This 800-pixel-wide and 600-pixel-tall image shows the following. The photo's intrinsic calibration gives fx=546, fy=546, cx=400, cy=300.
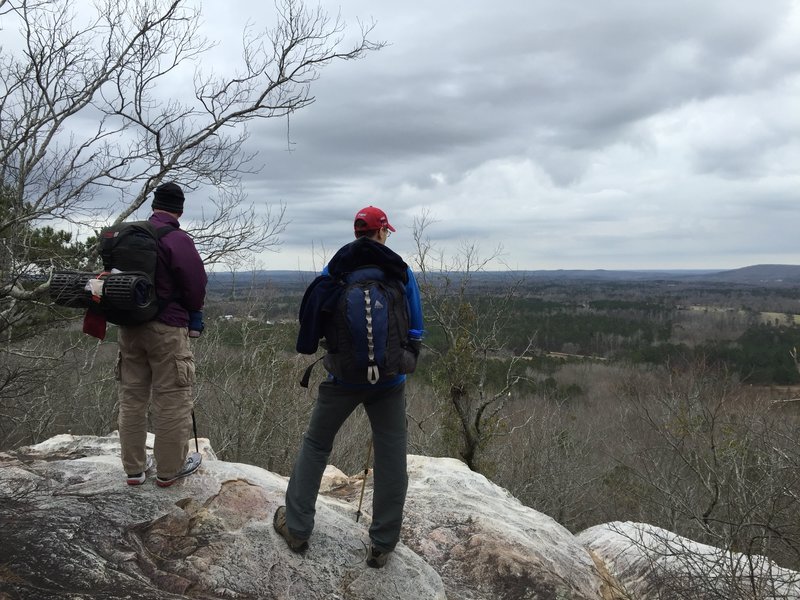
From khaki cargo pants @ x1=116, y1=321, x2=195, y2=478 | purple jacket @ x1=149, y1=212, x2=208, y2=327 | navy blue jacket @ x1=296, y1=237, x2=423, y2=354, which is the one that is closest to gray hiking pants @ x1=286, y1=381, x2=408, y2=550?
navy blue jacket @ x1=296, y1=237, x2=423, y2=354

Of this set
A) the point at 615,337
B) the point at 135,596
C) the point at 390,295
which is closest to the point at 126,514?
the point at 135,596

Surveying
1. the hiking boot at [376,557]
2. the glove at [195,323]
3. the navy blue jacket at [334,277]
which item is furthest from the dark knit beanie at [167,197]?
the hiking boot at [376,557]

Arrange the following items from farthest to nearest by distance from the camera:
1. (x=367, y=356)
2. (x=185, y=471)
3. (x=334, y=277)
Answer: (x=185, y=471)
(x=334, y=277)
(x=367, y=356)

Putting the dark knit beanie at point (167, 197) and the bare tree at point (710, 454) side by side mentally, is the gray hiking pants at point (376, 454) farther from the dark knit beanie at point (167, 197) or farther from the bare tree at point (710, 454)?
the bare tree at point (710, 454)

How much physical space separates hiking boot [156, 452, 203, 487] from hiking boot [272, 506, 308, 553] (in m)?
0.78

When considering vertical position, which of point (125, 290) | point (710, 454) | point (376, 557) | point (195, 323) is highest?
point (125, 290)

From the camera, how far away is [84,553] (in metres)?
2.99

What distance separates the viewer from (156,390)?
3.45m

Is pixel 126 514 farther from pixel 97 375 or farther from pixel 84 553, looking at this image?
pixel 97 375

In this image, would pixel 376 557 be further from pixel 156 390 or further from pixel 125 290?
pixel 125 290

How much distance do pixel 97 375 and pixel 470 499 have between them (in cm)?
1624

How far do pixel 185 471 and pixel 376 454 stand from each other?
1552 mm

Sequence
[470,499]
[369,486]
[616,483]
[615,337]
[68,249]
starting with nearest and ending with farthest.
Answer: [470,499] < [369,486] < [68,249] < [616,483] < [615,337]

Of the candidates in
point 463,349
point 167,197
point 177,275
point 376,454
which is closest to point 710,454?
point 463,349
